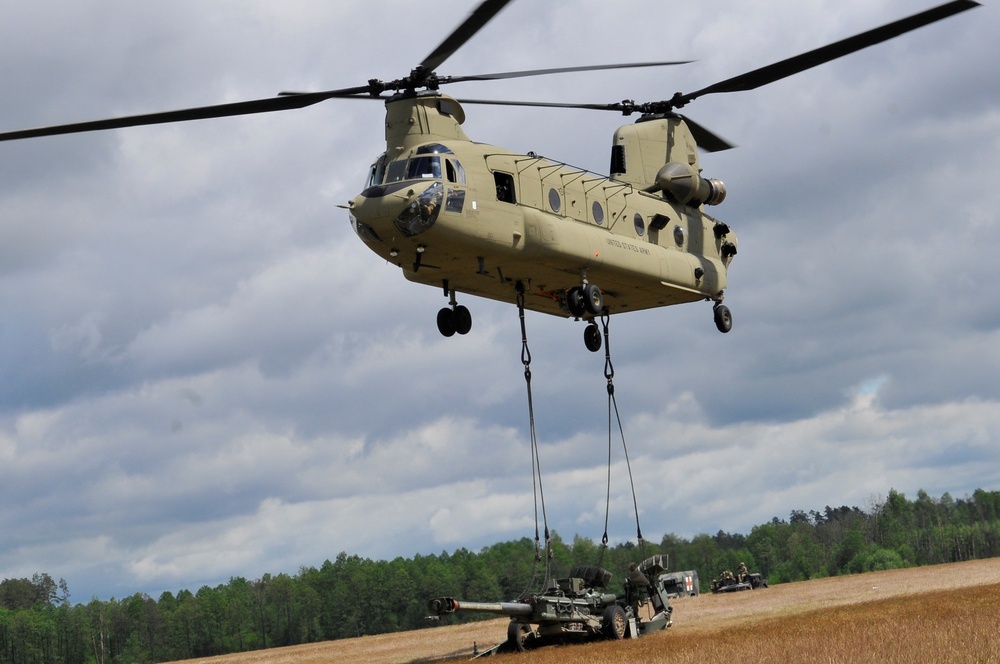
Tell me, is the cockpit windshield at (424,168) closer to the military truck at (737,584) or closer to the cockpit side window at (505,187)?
the cockpit side window at (505,187)

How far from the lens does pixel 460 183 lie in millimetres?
23016

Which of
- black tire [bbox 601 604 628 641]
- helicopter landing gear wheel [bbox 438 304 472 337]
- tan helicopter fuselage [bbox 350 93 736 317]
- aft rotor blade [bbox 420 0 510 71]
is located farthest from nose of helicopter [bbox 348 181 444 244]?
black tire [bbox 601 604 628 641]

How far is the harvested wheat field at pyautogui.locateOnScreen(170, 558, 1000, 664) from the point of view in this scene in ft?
66.2

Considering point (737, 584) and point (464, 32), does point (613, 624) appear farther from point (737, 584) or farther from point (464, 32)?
point (737, 584)

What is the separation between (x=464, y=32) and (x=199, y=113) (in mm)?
5084

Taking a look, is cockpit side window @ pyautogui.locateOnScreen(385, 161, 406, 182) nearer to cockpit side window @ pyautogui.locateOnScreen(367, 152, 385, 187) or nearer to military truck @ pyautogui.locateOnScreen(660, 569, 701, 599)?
cockpit side window @ pyautogui.locateOnScreen(367, 152, 385, 187)

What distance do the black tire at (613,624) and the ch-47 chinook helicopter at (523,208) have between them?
6059 millimetres

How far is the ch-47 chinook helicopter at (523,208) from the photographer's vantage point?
22.5 m

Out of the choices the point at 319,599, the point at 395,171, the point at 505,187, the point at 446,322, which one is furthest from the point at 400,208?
the point at 319,599

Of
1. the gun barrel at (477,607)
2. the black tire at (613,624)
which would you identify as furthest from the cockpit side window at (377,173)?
the black tire at (613,624)

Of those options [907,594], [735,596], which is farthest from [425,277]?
[735,596]

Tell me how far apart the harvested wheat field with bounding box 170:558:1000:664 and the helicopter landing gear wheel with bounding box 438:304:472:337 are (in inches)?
265

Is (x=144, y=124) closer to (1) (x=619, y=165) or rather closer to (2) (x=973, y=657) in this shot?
(1) (x=619, y=165)

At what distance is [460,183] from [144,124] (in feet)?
18.8
